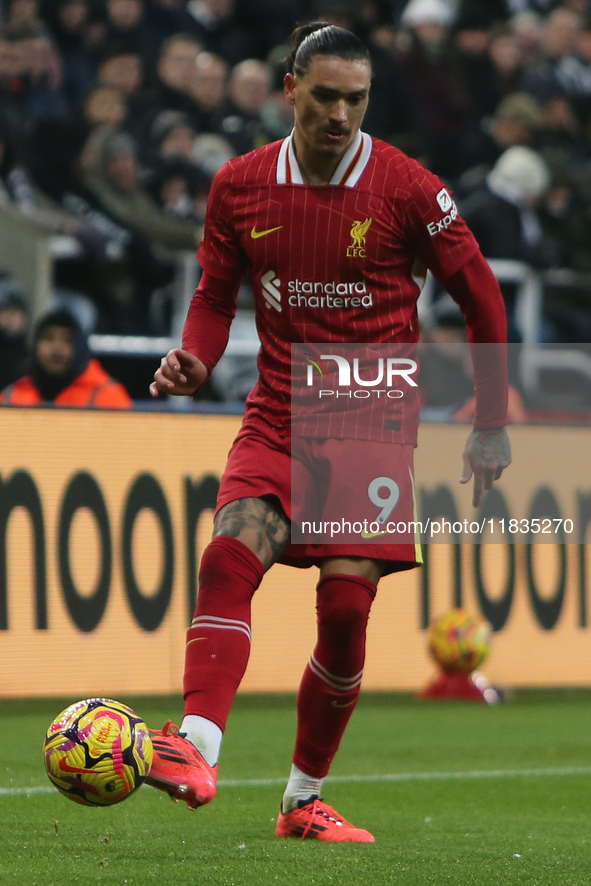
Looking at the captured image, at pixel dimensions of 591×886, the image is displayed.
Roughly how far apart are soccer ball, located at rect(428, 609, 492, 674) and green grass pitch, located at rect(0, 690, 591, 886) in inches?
17.5

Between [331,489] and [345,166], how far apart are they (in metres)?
0.95

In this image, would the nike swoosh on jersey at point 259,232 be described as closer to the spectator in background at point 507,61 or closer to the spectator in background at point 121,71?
the spectator in background at point 121,71

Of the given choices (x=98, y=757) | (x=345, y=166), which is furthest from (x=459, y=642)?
(x=98, y=757)

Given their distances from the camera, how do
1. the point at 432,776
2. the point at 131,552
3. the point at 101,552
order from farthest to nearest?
the point at 131,552, the point at 101,552, the point at 432,776

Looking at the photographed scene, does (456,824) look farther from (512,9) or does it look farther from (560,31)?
(512,9)

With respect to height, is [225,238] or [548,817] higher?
[225,238]

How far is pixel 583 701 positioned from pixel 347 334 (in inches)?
214

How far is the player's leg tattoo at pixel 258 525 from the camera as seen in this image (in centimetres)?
434

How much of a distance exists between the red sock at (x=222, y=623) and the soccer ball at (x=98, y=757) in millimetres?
293

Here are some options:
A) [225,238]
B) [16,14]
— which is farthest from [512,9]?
[225,238]

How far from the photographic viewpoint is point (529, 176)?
1257 cm

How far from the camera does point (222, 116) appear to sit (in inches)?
499

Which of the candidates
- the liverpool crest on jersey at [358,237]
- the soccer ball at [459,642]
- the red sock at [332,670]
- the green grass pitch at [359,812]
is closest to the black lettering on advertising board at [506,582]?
the soccer ball at [459,642]

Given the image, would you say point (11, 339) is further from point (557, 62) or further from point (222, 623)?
point (557, 62)
